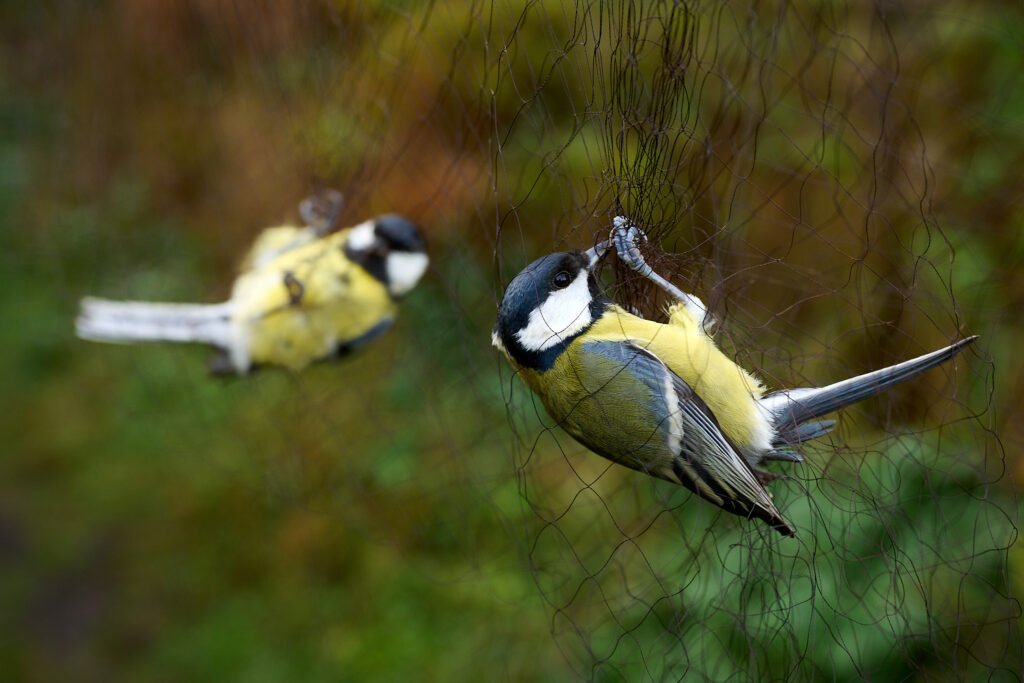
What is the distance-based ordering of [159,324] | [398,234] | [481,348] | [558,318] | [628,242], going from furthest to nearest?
1. [481,348]
2. [159,324]
3. [398,234]
4. [558,318]
5. [628,242]

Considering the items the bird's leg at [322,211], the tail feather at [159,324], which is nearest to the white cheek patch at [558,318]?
the bird's leg at [322,211]

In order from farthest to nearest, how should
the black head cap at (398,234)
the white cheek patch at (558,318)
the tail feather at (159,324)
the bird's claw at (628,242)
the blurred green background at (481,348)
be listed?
the tail feather at (159,324)
the black head cap at (398,234)
the blurred green background at (481,348)
the white cheek patch at (558,318)
the bird's claw at (628,242)

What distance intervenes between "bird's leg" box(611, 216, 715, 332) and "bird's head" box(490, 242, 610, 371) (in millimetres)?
38

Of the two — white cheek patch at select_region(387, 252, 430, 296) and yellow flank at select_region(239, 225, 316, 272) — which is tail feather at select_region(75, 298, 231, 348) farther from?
white cheek patch at select_region(387, 252, 430, 296)

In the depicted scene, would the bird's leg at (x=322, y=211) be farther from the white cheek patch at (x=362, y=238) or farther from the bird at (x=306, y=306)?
the white cheek patch at (x=362, y=238)

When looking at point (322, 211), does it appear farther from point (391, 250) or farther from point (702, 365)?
point (702, 365)

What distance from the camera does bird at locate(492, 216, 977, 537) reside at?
1.35 metres

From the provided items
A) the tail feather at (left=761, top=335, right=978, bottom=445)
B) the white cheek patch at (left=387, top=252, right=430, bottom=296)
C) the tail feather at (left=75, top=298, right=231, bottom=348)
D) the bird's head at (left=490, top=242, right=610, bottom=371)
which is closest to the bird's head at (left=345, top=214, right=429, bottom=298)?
the white cheek patch at (left=387, top=252, right=430, bottom=296)

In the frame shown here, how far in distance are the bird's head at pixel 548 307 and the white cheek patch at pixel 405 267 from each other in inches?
28.3

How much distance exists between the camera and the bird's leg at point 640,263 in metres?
1.29

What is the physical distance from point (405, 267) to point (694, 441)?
985 mm

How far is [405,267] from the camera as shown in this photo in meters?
2.12

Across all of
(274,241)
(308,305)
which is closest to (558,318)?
(308,305)

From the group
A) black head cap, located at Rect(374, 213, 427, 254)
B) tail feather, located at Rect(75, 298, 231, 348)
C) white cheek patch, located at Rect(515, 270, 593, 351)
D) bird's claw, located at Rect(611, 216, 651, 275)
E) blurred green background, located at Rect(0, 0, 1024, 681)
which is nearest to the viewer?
bird's claw, located at Rect(611, 216, 651, 275)
